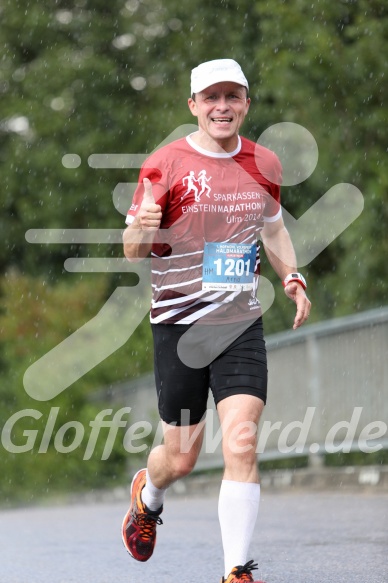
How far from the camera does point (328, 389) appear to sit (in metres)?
12.5

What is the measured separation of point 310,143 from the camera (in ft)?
51.7

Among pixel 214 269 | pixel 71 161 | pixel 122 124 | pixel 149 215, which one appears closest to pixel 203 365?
pixel 214 269

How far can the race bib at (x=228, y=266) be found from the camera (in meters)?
6.12

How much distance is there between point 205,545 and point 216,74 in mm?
3430

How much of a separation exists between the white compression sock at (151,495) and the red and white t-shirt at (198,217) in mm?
1055

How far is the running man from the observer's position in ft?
20.1

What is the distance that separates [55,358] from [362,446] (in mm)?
7553

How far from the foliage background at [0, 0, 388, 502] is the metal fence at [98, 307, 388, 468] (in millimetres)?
1311

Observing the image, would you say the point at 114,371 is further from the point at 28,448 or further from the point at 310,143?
the point at 310,143

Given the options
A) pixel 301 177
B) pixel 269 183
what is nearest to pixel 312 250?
pixel 301 177

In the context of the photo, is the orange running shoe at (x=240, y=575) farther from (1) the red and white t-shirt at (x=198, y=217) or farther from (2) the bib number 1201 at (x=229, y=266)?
(2) the bib number 1201 at (x=229, y=266)

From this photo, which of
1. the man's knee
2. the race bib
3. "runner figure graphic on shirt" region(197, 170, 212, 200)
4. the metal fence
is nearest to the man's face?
"runner figure graphic on shirt" region(197, 170, 212, 200)

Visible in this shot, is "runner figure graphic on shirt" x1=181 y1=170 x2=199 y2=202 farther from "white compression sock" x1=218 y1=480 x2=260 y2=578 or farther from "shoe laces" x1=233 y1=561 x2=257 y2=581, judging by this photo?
"shoe laces" x1=233 y1=561 x2=257 y2=581

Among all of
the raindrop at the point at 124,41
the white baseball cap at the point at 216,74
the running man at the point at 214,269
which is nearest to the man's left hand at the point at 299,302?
the running man at the point at 214,269
